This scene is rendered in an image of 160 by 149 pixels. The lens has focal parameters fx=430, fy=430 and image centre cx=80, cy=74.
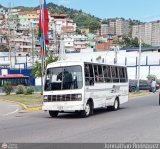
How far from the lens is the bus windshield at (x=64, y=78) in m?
19.8

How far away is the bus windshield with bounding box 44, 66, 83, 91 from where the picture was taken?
781 inches

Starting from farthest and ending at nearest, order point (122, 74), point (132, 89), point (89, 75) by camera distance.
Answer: point (132, 89), point (122, 74), point (89, 75)

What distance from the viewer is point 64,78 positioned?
793 inches

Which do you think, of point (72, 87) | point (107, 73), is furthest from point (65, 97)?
point (107, 73)

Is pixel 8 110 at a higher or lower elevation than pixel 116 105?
lower

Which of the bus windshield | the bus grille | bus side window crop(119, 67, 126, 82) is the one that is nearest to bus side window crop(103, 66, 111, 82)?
bus side window crop(119, 67, 126, 82)

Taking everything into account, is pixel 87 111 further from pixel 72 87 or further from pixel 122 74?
pixel 122 74

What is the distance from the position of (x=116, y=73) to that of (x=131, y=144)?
48.3 feet

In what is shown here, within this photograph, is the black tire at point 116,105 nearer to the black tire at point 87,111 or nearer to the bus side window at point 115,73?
the bus side window at point 115,73

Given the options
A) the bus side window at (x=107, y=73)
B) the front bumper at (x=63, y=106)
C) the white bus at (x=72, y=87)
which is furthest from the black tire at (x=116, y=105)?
the front bumper at (x=63, y=106)

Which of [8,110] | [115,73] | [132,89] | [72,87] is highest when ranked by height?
[115,73]

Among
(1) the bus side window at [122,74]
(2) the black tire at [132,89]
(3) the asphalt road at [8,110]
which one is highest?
(1) the bus side window at [122,74]

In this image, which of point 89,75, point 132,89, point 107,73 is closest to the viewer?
point 89,75

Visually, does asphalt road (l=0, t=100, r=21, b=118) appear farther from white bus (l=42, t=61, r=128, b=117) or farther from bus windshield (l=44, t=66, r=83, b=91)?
bus windshield (l=44, t=66, r=83, b=91)
